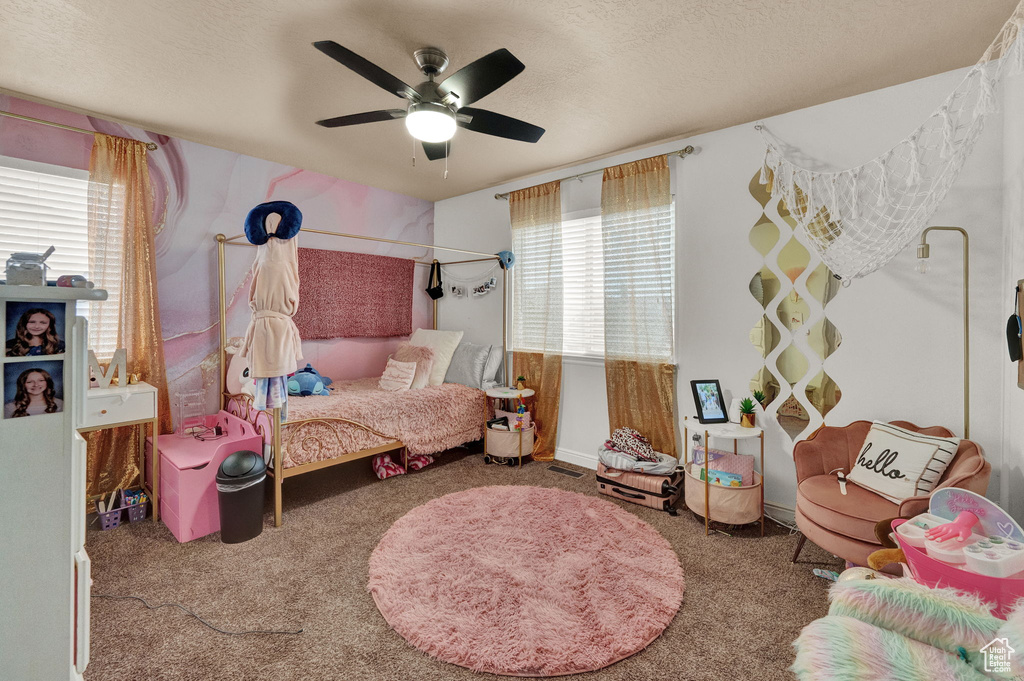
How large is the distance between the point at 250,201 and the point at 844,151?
4.31m

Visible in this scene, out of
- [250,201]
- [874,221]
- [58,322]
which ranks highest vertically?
[250,201]

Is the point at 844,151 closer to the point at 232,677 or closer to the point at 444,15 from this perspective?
the point at 444,15

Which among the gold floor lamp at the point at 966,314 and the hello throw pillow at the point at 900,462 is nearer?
the hello throw pillow at the point at 900,462

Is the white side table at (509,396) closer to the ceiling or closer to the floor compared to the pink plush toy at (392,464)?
closer to the ceiling

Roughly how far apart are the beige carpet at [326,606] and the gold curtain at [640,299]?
2.63ft

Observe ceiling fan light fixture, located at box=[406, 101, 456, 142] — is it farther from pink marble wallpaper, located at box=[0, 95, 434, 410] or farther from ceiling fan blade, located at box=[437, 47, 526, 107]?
pink marble wallpaper, located at box=[0, 95, 434, 410]

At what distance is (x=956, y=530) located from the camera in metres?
1.34

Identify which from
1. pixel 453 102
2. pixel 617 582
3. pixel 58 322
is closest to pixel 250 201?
pixel 453 102

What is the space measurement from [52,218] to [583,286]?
3.76 meters

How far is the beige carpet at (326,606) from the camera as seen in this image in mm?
1629

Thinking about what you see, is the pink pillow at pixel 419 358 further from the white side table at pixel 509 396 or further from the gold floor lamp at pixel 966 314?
the gold floor lamp at pixel 966 314

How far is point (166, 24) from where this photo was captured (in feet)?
6.56

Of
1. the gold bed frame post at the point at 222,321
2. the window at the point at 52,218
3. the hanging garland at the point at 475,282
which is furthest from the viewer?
the hanging garland at the point at 475,282

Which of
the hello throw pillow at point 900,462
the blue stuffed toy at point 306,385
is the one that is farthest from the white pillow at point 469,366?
the hello throw pillow at point 900,462
